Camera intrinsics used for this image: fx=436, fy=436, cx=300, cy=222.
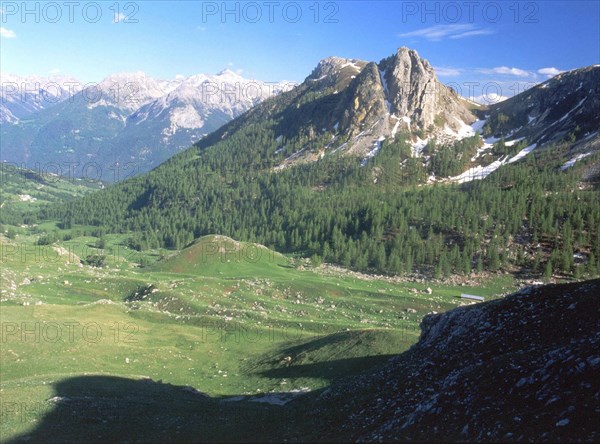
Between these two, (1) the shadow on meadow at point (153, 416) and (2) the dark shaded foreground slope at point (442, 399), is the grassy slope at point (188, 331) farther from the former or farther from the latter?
(2) the dark shaded foreground slope at point (442, 399)

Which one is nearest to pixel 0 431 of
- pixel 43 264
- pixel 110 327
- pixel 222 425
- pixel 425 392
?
pixel 222 425

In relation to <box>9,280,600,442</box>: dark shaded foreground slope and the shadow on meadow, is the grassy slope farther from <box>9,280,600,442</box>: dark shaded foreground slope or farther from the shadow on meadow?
<box>9,280,600,442</box>: dark shaded foreground slope

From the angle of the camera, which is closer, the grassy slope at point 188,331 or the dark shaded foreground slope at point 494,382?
the dark shaded foreground slope at point 494,382

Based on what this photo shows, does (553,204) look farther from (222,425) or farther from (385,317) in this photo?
(222,425)

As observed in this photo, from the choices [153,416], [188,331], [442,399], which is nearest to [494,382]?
[442,399]

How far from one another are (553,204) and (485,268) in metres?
38.3

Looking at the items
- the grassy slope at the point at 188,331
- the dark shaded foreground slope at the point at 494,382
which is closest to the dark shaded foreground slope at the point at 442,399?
the dark shaded foreground slope at the point at 494,382

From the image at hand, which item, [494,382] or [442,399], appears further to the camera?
[442,399]

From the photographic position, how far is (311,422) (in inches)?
1112

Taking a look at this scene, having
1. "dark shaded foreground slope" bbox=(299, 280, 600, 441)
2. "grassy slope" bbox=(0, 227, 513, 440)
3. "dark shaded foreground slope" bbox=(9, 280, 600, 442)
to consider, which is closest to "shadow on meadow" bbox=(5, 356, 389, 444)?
"dark shaded foreground slope" bbox=(9, 280, 600, 442)

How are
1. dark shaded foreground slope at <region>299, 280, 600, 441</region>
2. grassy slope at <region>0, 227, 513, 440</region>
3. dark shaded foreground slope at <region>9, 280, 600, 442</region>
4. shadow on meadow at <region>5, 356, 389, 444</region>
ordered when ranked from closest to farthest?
dark shaded foreground slope at <region>299, 280, 600, 441</region>
dark shaded foreground slope at <region>9, 280, 600, 442</region>
shadow on meadow at <region>5, 356, 389, 444</region>
grassy slope at <region>0, 227, 513, 440</region>

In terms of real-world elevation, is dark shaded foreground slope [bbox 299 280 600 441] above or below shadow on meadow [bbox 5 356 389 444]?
above

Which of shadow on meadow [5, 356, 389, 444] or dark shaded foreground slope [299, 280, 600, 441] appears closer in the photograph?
dark shaded foreground slope [299, 280, 600, 441]

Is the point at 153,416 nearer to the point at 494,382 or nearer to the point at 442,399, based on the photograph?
the point at 442,399
